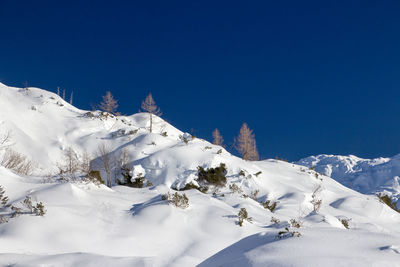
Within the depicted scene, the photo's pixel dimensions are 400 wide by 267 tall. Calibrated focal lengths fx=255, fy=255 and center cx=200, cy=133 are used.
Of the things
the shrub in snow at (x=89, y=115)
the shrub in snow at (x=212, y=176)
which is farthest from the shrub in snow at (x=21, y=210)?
the shrub in snow at (x=89, y=115)

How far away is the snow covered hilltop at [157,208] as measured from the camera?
416cm

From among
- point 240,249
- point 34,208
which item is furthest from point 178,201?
point 240,249

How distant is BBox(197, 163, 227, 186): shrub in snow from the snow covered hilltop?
0.08m

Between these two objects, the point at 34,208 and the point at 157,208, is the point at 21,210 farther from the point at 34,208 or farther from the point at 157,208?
the point at 157,208

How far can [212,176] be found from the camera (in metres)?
19.3

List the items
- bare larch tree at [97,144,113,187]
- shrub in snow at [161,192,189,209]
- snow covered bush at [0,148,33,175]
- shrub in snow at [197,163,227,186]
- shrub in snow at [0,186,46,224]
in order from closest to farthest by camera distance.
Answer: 1. shrub in snow at [0,186,46,224]
2. shrub in snow at [161,192,189,209]
3. shrub in snow at [197,163,227,186]
4. snow covered bush at [0,148,33,175]
5. bare larch tree at [97,144,113,187]

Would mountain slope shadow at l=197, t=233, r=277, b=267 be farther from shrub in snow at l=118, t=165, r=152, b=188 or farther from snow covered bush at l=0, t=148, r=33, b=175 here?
snow covered bush at l=0, t=148, r=33, b=175

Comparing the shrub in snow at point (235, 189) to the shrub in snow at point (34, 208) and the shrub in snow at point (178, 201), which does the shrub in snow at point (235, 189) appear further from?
the shrub in snow at point (34, 208)

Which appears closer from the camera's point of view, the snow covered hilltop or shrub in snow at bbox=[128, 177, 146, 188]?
the snow covered hilltop

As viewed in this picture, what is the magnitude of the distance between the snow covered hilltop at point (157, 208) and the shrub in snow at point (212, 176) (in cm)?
8

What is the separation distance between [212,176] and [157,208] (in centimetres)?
1028

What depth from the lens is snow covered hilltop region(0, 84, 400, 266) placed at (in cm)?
416

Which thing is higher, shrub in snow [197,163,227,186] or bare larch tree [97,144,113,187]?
bare larch tree [97,144,113,187]

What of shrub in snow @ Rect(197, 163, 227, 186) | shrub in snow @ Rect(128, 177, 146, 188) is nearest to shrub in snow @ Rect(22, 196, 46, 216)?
shrub in snow @ Rect(128, 177, 146, 188)
